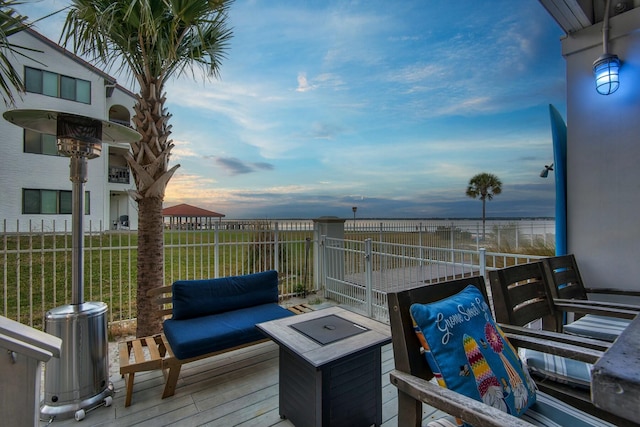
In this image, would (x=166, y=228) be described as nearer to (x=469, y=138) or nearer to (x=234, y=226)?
(x=234, y=226)

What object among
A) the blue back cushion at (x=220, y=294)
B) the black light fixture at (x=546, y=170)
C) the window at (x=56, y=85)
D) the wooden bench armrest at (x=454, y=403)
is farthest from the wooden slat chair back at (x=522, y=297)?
the window at (x=56, y=85)

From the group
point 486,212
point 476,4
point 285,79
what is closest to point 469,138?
point 476,4

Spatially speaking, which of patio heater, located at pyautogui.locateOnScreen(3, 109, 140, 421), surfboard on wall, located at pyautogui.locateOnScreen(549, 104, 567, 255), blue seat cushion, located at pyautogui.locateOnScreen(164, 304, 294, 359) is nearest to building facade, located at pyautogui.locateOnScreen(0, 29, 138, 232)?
patio heater, located at pyautogui.locateOnScreen(3, 109, 140, 421)

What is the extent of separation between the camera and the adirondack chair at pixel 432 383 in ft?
3.11

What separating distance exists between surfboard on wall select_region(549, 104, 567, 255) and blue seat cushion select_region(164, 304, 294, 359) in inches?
109

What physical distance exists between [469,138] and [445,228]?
2493 millimetres

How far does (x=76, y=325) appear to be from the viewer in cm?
208

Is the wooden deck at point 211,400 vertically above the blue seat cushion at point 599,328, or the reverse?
the blue seat cushion at point 599,328

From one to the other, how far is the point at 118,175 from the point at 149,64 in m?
12.4

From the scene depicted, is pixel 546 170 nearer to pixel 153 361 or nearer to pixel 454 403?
pixel 454 403

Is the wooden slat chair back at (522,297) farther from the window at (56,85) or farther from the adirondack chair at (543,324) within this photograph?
the window at (56,85)

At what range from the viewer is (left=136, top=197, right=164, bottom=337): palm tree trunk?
3174 mm

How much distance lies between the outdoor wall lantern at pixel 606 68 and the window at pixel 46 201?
11830 mm

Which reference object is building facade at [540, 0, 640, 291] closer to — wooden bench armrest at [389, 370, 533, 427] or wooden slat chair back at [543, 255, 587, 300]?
wooden slat chair back at [543, 255, 587, 300]
